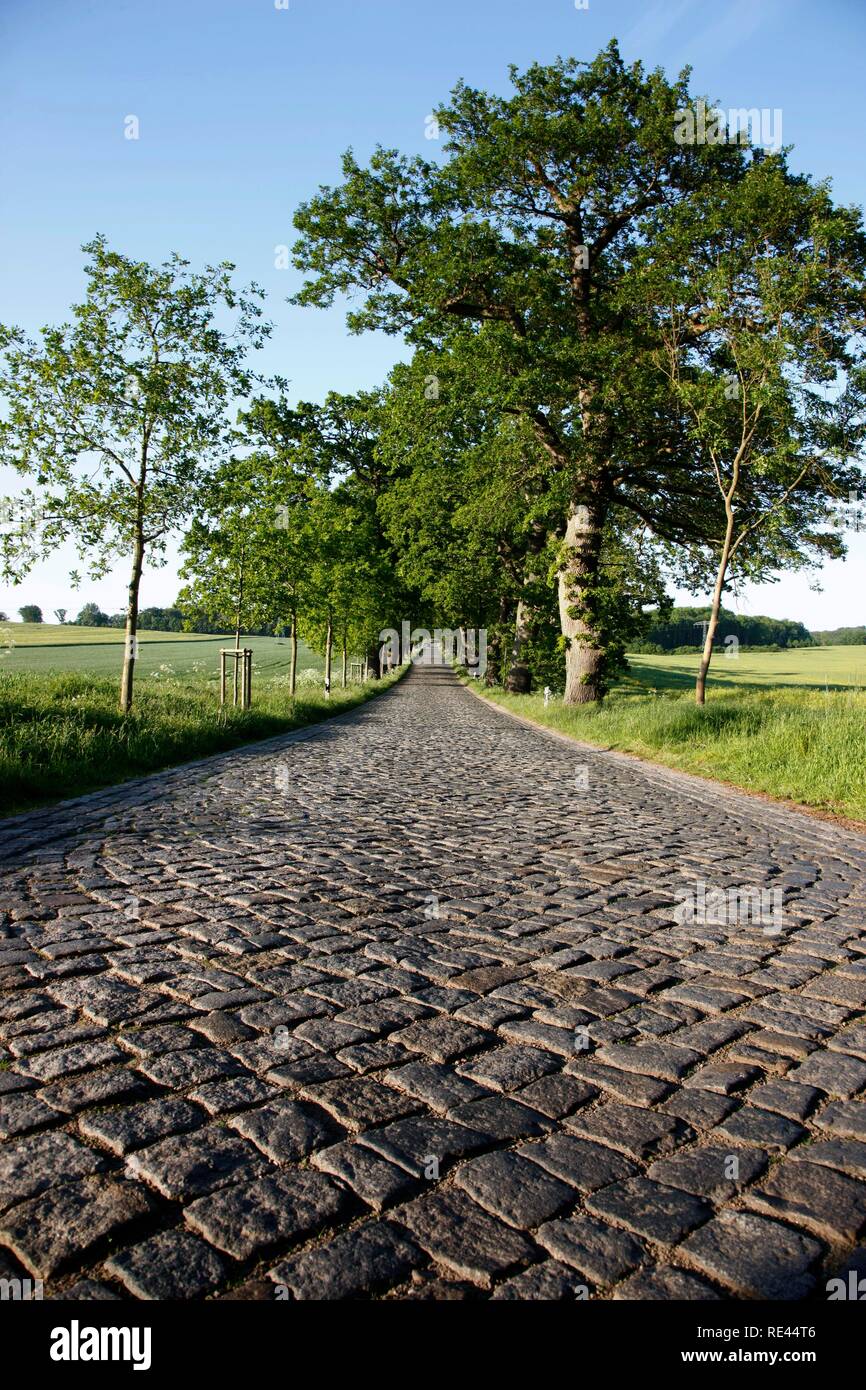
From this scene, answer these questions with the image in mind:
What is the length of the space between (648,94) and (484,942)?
838 inches

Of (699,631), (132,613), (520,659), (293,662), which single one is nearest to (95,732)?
(132,613)

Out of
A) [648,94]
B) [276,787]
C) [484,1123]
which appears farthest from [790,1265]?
[648,94]

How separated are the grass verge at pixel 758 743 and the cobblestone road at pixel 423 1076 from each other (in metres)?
3.60

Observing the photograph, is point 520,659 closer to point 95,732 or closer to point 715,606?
point 715,606

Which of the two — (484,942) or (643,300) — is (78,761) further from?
(643,300)

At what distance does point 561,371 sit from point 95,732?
1239 centimetres

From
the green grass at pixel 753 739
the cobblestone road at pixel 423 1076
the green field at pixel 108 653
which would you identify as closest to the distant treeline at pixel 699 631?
the green field at pixel 108 653

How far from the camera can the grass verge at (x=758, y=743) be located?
34.0 ft

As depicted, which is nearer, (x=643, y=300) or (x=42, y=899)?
(x=42, y=899)

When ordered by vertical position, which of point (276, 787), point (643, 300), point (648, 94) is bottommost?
point (276, 787)

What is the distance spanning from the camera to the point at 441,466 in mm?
26266

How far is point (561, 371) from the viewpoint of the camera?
1870cm

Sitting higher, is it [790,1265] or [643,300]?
[643,300]
